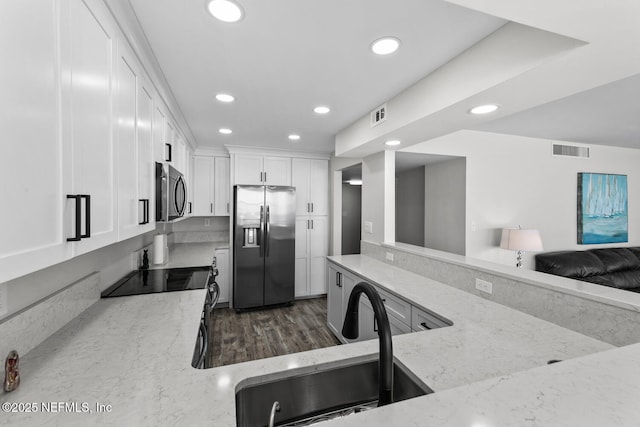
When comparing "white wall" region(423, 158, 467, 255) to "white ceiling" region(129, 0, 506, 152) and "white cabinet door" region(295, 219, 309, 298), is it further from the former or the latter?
"white cabinet door" region(295, 219, 309, 298)

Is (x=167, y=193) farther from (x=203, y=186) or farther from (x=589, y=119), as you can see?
Answer: (x=589, y=119)

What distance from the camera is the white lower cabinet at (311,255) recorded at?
4438 mm

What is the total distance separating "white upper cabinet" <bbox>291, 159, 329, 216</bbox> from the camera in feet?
14.6

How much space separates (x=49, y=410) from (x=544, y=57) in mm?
2175

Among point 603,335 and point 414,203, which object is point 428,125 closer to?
point 603,335

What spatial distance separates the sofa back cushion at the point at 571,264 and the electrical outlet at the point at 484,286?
2441 millimetres

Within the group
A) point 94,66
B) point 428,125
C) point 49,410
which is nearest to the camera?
point 49,410

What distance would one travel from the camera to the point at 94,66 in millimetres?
1014

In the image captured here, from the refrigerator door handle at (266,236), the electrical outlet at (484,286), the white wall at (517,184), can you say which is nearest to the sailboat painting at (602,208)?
the white wall at (517,184)

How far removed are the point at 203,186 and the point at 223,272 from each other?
53.7 inches

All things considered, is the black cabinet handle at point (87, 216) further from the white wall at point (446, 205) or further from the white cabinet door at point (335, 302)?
the white wall at point (446, 205)

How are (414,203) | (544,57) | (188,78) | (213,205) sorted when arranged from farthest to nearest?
A: 1. (414,203)
2. (213,205)
3. (188,78)
4. (544,57)

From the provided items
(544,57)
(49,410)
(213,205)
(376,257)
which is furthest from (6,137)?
(213,205)

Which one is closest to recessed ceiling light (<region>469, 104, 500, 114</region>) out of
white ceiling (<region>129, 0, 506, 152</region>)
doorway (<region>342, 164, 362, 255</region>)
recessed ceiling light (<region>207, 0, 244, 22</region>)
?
white ceiling (<region>129, 0, 506, 152</region>)
